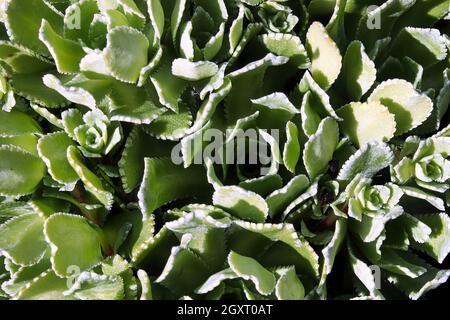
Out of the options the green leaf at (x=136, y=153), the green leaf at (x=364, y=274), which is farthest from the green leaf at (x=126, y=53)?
the green leaf at (x=364, y=274)

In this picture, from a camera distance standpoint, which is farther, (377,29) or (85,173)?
(377,29)

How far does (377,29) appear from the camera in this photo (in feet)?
3.60

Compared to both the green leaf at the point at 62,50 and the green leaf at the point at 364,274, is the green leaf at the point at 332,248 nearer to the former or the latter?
the green leaf at the point at 364,274

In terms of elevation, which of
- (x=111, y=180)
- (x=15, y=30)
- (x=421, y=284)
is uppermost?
(x=15, y=30)

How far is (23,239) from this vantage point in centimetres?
99

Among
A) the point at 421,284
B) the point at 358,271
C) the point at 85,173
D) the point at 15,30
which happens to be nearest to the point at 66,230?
the point at 85,173

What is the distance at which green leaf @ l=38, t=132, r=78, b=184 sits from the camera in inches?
37.6

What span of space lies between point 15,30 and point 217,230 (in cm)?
48

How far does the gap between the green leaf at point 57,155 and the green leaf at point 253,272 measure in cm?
29

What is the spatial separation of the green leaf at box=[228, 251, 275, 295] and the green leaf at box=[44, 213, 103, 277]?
0.77 ft

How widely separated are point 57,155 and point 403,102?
579 millimetres

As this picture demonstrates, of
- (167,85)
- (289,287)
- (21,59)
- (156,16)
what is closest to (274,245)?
(289,287)

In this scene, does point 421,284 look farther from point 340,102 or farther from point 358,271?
point 340,102

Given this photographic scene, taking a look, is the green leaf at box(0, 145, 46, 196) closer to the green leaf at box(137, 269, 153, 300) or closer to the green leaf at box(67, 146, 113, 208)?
the green leaf at box(67, 146, 113, 208)
